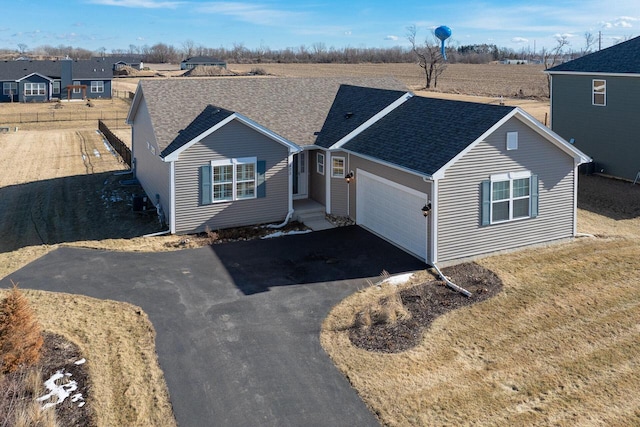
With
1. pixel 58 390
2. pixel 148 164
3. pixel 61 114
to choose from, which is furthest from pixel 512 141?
pixel 61 114

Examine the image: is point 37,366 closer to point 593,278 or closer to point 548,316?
point 548,316

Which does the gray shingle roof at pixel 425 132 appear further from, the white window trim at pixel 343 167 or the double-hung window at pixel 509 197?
the double-hung window at pixel 509 197

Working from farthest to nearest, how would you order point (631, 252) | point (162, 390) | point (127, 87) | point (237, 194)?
point (127, 87), point (237, 194), point (631, 252), point (162, 390)

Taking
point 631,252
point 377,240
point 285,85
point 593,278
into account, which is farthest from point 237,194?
point 631,252

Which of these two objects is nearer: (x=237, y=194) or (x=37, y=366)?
(x=37, y=366)

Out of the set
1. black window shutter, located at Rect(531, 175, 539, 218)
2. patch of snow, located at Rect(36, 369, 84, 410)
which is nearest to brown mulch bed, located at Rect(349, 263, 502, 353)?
black window shutter, located at Rect(531, 175, 539, 218)

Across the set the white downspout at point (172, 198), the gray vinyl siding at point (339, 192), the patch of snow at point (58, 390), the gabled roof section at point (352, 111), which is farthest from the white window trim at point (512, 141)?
the patch of snow at point (58, 390)

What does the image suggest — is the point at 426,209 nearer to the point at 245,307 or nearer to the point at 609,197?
the point at 245,307

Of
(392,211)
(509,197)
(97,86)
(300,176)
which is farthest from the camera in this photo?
(97,86)

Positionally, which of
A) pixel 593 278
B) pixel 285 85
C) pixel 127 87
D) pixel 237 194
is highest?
pixel 127 87
